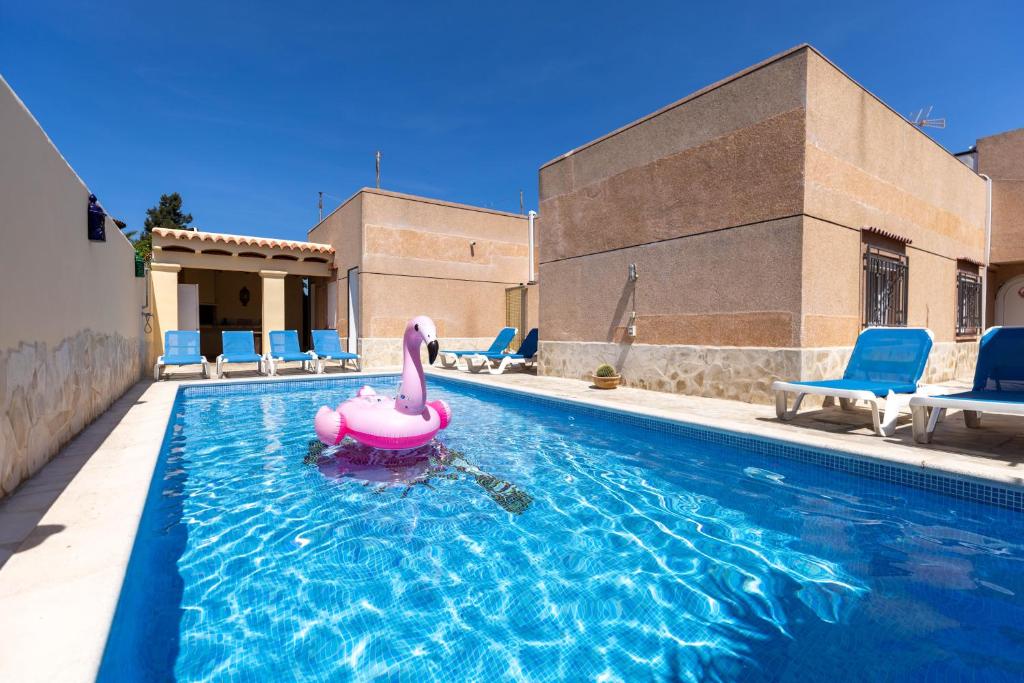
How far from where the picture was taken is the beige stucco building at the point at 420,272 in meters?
13.3

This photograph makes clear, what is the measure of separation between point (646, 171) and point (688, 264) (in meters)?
1.98

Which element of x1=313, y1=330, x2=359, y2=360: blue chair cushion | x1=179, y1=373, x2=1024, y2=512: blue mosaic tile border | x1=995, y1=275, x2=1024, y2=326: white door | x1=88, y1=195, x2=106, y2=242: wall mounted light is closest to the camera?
x1=179, y1=373, x2=1024, y2=512: blue mosaic tile border

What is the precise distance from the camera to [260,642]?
2154 millimetres

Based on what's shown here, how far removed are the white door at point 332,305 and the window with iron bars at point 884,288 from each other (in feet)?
44.8

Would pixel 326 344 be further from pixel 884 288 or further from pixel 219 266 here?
pixel 884 288

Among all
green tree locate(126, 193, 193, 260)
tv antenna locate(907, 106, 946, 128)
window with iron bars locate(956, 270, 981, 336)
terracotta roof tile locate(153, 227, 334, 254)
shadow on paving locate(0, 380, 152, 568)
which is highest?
green tree locate(126, 193, 193, 260)

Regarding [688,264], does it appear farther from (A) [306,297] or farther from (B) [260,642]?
(A) [306,297]

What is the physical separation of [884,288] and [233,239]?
1499cm

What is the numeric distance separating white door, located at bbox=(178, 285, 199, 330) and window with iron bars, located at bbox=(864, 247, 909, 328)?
51.6ft

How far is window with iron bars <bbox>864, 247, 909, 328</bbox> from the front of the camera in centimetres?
745

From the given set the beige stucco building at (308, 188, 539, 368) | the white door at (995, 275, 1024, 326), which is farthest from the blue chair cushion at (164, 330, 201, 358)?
the white door at (995, 275, 1024, 326)

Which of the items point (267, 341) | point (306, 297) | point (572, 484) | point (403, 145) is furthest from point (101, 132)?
point (572, 484)

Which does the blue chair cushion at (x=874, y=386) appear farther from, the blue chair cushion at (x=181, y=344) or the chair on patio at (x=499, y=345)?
the blue chair cushion at (x=181, y=344)

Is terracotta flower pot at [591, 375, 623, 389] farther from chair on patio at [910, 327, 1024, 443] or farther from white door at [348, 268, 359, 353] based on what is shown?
white door at [348, 268, 359, 353]
